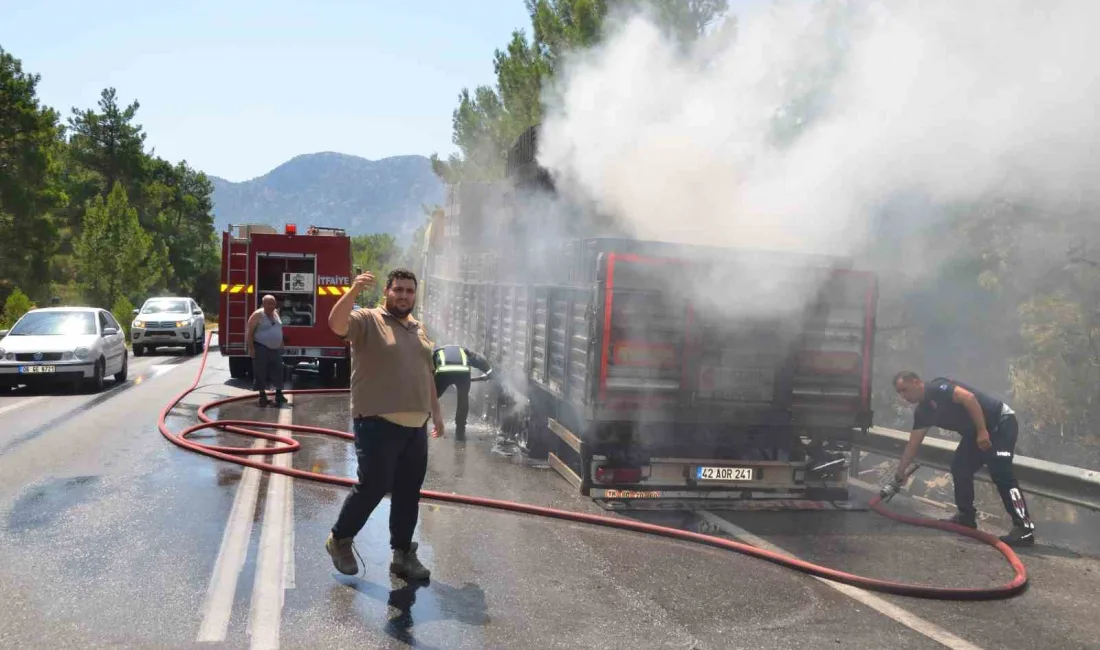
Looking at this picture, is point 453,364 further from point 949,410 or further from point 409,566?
point 949,410

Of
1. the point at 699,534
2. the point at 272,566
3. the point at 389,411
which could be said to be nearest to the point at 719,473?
the point at 699,534

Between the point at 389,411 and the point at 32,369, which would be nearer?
the point at 389,411

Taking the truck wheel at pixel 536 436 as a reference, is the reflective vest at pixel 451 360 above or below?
above

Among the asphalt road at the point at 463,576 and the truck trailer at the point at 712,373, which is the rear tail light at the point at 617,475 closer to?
the truck trailer at the point at 712,373

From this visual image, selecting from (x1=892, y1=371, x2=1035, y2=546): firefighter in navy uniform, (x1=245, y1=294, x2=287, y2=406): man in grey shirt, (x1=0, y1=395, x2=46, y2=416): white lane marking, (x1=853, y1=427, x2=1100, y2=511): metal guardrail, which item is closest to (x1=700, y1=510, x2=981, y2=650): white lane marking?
(x1=892, y1=371, x2=1035, y2=546): firefighter in navy uniform

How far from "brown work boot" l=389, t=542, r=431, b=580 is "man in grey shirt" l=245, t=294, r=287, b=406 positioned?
8.14 metres

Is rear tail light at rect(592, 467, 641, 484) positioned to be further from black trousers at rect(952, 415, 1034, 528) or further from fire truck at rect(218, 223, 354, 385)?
fire truck at rect(218, 223, 354, 385)

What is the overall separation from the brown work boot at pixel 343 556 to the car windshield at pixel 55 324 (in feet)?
40.3

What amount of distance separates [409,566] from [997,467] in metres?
4.72

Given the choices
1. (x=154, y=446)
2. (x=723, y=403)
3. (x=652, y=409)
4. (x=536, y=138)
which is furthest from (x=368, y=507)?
(x=536, y=138)

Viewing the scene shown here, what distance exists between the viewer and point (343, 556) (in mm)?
5230

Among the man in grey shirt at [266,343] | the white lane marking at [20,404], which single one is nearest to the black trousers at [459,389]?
the man in grey shirt at [266,343]

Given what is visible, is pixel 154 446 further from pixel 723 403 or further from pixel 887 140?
pixel 887 140

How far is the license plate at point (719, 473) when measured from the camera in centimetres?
745
